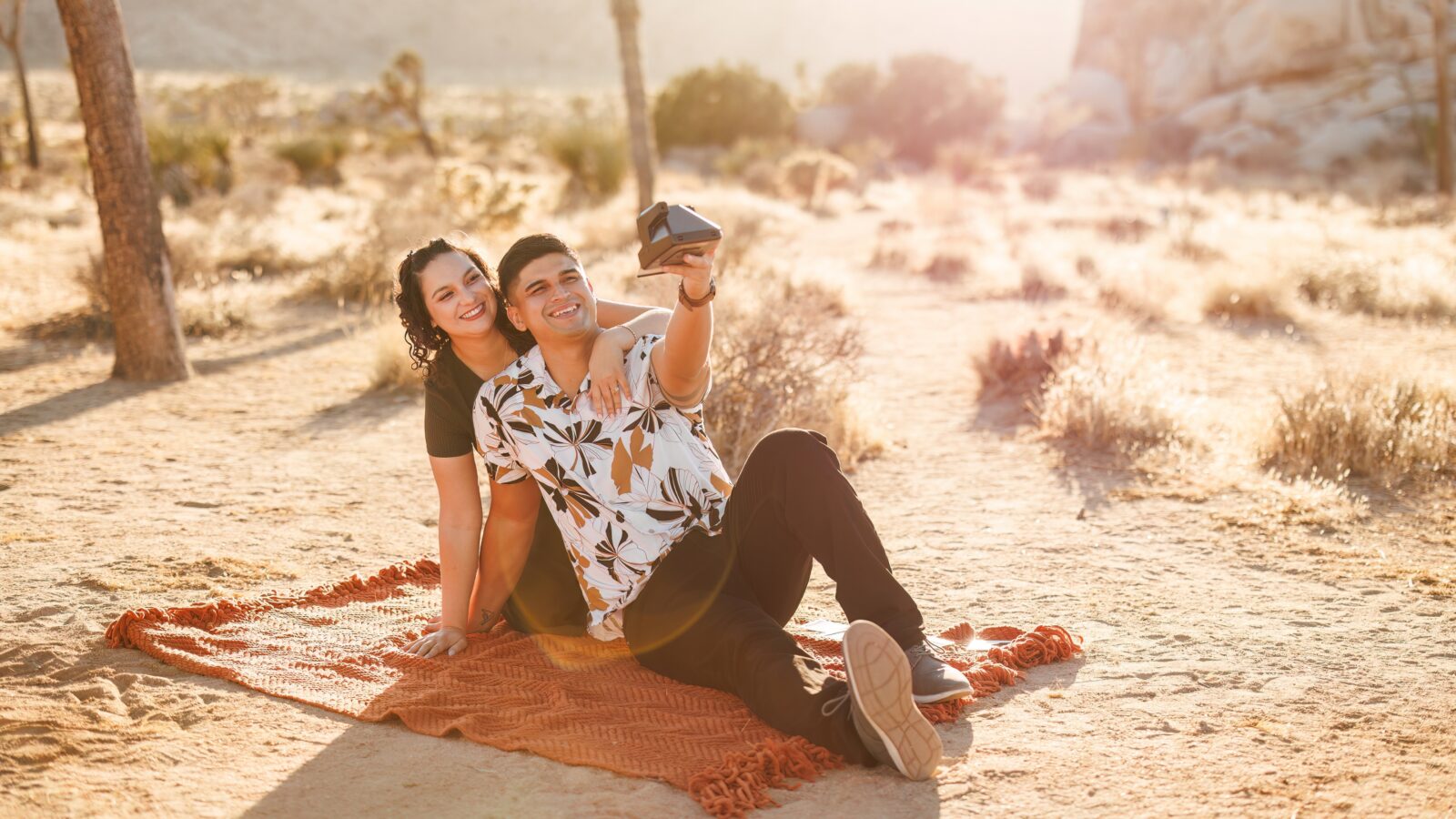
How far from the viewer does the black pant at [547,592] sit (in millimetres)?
3850

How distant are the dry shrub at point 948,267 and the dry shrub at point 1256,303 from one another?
11.5ft

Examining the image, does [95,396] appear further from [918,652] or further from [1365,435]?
A: [1365,435]

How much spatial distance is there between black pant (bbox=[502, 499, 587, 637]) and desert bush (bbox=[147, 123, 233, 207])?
17697 mm

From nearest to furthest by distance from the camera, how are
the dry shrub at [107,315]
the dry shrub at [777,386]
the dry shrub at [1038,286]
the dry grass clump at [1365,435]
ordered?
the dry grass clump at [1365,435] → the dry shrub at [777,386] → the dry shrub at [107,315] → the dry shrub at [1038,286]

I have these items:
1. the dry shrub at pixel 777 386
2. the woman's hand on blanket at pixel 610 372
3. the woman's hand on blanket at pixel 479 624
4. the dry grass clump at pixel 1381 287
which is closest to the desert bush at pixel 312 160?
the dry grass clump at pixel 1381 287

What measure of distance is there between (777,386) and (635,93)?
34.6ft

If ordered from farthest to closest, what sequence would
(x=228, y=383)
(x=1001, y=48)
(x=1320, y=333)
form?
(x=1001, y=48) → (x=1320, y=333) → (x=228, y=383)

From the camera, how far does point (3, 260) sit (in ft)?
43.3

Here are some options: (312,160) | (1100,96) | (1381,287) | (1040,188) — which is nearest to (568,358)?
(1381,287)

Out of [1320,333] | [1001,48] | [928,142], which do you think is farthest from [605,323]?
[1001,48]

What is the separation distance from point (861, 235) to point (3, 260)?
11.6 meters

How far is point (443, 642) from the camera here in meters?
3.87

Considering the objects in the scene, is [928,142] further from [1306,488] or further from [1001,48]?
[1001,48]

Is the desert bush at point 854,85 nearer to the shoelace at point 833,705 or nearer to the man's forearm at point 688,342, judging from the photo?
the man's forearm at point 688,342
